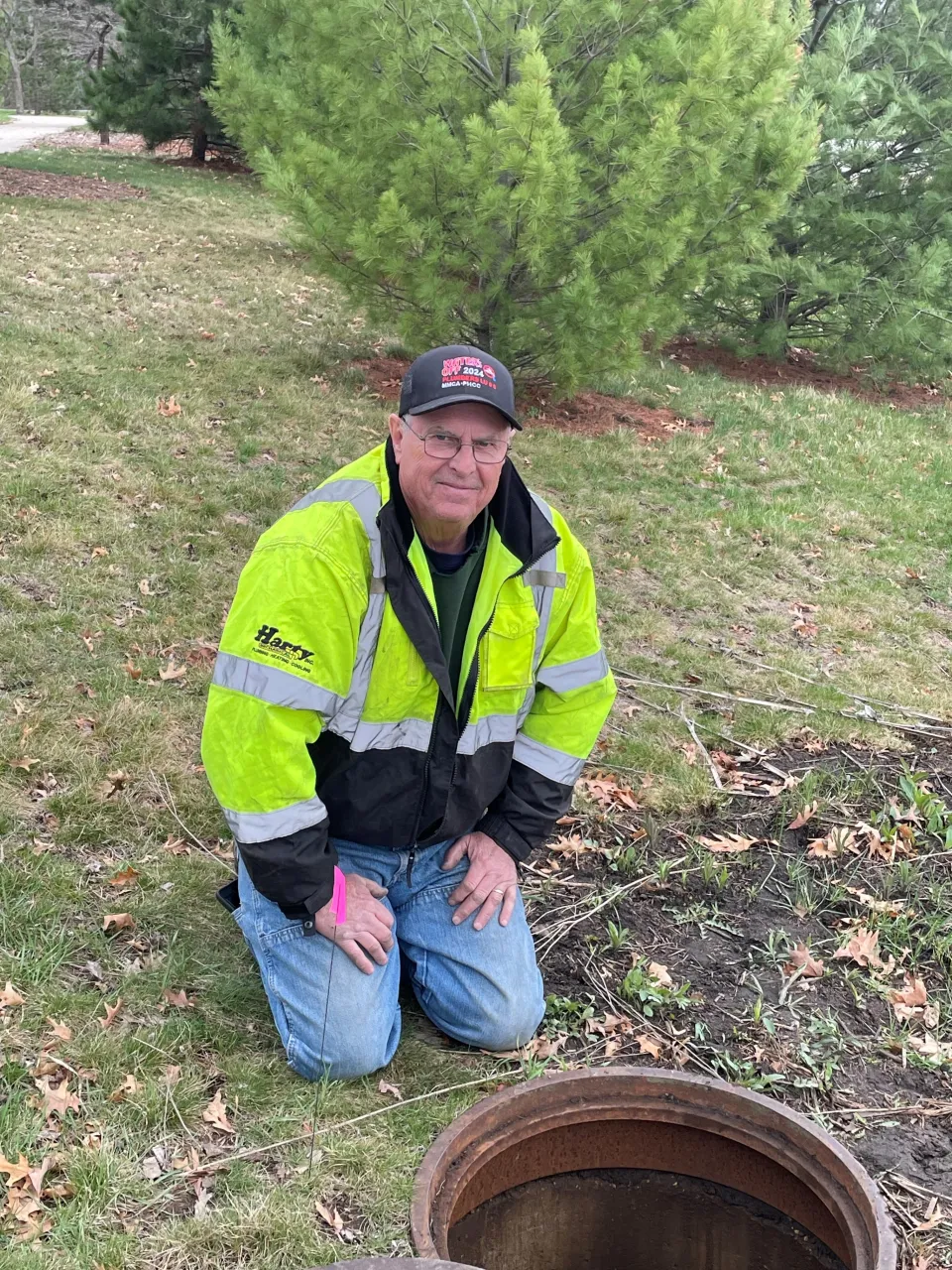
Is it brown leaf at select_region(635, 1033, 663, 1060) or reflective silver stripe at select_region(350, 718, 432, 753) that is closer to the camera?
reflective silver stripe at select_region(350, 718, 432, 753)

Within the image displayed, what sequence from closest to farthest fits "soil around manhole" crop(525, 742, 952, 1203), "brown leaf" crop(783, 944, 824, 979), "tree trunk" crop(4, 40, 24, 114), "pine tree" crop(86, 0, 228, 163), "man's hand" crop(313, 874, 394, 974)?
"man's hand" crop(313, 874, 394, 974)
"soil around manhole" crop(525, 742, 952, 1203)
"brown leaf" crop(783, 944, 824, 979)
"pine tree" crop(86, 0, 228, 163)
"tree trunk" crop(4, 40, 24, 114)

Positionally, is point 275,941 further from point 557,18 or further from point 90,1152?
point 557,18

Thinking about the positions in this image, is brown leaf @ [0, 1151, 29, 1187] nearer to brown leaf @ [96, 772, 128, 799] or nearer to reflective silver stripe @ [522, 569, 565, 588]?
brown leaf @ [96, 772, 128, 799]

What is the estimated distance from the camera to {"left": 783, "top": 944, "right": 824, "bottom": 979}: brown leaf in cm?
343

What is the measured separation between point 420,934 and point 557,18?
678 centimetres

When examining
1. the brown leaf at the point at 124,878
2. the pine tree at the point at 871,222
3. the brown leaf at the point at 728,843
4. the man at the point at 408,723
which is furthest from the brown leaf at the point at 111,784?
the pine tree at the point at 871,222

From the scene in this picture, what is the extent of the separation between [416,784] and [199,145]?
833 inches

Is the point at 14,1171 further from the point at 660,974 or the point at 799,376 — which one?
the point at 799,376

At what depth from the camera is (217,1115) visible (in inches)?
104

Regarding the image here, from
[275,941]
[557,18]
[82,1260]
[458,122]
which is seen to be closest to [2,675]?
[275,941]

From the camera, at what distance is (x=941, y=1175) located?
2.76 metres

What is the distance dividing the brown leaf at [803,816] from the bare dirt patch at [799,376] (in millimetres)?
8263

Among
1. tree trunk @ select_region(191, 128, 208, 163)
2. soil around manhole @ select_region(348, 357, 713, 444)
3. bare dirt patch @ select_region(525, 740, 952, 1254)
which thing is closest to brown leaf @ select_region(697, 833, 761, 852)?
bare dirt patch @ select_region(525, 740, 952, 1254)

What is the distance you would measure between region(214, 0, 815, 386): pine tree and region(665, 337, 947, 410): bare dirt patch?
3.84 m
